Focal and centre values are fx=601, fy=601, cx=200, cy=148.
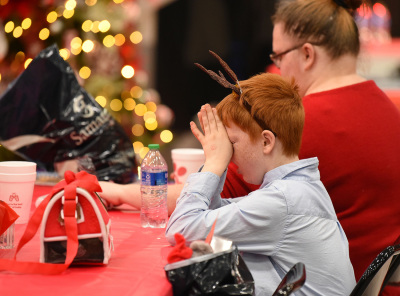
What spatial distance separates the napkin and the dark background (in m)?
5.16

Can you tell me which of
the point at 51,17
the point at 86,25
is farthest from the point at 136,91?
the point at 51,17

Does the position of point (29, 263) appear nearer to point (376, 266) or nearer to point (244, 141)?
point (244, 141)

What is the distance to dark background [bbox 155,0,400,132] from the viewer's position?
256 inches

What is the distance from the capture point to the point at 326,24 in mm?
2275

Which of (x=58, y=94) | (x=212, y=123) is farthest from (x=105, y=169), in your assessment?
(x=212, y=123)

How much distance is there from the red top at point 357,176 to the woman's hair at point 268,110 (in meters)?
0.37

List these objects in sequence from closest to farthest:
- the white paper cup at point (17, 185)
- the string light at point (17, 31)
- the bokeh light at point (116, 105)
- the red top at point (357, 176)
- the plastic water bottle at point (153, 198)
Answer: the white paper cup at point (17, 185) → the plastic water bottle at point (153, 198) → the red top at point (357, 176) → the string light at point (17, 31) → the bokeh light at point (116, 105)

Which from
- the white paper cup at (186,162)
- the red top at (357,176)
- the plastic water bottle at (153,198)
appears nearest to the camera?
the plastic water bottle at (153,198)

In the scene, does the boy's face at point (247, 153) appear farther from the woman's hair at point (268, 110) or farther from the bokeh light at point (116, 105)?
the bokeh light at point (116, 105)

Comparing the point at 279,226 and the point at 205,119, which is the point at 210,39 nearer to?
the point at 205,119

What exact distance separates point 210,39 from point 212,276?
218 inches

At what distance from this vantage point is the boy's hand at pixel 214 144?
168cm

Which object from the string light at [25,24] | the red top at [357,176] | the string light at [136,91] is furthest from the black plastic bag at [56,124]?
the string light at [136,91]

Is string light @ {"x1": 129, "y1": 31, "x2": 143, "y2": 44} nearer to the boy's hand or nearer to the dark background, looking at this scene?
the dark background
